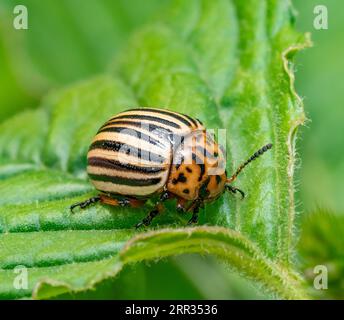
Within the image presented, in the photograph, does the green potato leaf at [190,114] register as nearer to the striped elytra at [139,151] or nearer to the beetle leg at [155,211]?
the beetle leg at [155,211]

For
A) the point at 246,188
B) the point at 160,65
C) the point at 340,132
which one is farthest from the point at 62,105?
the point at 340,132

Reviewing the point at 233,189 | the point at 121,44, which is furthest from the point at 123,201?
the point at 121,44

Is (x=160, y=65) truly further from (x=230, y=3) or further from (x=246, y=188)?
(x=246, y=188)

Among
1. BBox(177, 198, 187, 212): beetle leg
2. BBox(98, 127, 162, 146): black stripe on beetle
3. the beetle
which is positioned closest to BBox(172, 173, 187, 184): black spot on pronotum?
the beetle

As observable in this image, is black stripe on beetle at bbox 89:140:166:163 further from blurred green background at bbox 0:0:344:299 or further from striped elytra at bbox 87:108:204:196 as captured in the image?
blurred green background at bbox 0:0:344:299

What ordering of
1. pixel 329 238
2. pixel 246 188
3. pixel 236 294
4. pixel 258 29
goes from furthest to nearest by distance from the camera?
1. pixel 236 294
2. pixel 258 29
3. pixel 329 238
4. pixel 246 188
